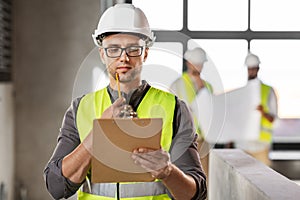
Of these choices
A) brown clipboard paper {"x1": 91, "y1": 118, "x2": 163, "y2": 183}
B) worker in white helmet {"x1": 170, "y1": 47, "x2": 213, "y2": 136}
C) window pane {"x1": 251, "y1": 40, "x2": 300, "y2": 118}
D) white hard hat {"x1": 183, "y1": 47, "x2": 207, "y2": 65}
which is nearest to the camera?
brown clipboard paper {"x1": 91, "y1": 118, "x2": 163, "y2": 183}

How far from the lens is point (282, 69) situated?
21.4ft

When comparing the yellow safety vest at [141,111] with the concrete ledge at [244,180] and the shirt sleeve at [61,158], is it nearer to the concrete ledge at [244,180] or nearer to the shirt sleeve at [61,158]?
the shirt sleeve at [61,158]

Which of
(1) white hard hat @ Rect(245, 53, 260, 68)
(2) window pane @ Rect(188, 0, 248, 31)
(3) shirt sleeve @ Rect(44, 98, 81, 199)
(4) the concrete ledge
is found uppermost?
(2) window pane @ Rect(188, 0, 248, 31)

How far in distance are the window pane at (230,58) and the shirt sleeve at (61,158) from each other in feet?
14.3

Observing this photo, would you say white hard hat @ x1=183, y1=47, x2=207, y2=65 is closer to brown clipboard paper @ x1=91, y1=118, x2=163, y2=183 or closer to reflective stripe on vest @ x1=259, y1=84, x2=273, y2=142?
brown clipboard paper @ x1=91, y1=118, x2=163, y2=183

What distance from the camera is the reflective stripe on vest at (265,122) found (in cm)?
623

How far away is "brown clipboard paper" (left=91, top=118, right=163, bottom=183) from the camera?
1.64m

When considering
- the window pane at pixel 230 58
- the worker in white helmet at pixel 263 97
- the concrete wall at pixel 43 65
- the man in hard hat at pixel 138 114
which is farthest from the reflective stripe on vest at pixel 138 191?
the worker in white helmet at pixel 263 97

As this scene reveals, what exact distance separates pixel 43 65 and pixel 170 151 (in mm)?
3892

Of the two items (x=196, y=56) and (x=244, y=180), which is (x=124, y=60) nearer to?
(x=196, y=56)

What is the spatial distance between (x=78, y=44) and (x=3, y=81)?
714 mm

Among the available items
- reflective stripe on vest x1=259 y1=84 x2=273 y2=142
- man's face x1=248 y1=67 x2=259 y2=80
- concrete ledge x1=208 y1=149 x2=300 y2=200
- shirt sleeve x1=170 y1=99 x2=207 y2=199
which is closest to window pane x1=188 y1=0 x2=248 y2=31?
man's face x1=248 y1=67 x2=259 y2=80

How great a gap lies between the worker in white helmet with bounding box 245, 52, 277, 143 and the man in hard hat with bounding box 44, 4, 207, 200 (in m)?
4.43

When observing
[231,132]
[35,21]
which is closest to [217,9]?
[231,132]
